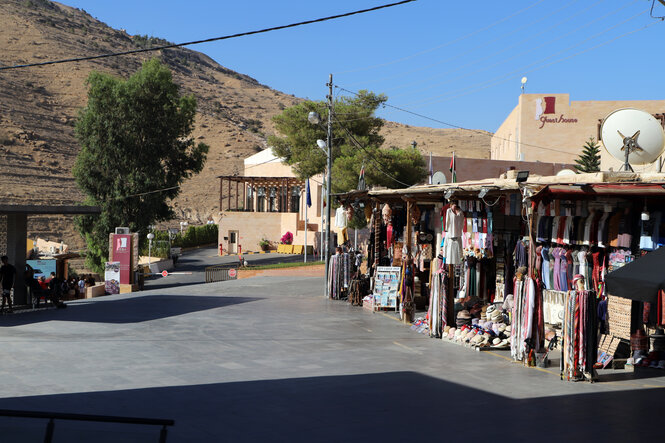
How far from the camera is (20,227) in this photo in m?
18.8

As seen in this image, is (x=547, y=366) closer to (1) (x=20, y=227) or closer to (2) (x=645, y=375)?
(2) (x=645, y=375)

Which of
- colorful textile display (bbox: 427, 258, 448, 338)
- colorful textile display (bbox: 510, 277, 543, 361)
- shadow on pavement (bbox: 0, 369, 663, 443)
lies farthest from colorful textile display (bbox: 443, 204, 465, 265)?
shadow on pavement (bbox: 0, 369, 663, 443)

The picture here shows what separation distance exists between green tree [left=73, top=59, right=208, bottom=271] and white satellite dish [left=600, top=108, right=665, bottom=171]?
120 ft

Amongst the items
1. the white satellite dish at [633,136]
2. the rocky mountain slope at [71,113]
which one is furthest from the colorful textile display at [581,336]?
the rocky mountain slope at [71,113]

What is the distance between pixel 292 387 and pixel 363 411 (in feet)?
5.15

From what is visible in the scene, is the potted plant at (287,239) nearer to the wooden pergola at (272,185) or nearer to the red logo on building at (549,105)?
the wooden pergola at (272,185)

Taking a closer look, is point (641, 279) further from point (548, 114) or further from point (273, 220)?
point (273, 220)

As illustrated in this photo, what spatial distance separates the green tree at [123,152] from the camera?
45406mm

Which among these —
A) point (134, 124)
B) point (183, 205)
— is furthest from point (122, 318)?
point (183, 205)

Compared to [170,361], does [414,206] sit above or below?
above

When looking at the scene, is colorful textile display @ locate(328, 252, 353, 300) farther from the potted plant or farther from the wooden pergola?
the wooden pergola

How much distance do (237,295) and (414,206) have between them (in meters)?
7.42

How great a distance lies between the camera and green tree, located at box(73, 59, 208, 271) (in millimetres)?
45406

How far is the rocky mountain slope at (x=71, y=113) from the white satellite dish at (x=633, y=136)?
38.2 metres
